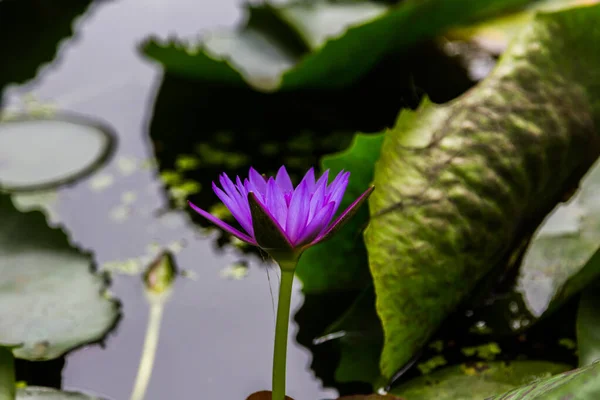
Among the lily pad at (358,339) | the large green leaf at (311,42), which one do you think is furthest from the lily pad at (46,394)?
the large green leaf at (311,42)

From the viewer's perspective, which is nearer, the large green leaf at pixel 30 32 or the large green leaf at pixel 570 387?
the large green leaf at pixel 570 387

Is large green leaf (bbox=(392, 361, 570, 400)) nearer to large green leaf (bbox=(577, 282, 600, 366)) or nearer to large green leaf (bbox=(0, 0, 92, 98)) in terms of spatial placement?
large green leaf (bbox=(577, 282, 600, 366))

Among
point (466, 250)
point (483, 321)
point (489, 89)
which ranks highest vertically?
point (489, 89)

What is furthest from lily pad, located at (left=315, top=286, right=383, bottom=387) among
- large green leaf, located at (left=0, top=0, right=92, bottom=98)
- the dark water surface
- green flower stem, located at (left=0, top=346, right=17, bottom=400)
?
large green leaf, located at (left=0, top=0, right=92, bottom=98)

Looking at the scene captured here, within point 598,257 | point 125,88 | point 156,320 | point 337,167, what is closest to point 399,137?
point 337,167

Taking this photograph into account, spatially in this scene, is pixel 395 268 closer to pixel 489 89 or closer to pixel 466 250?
pixel 466 250

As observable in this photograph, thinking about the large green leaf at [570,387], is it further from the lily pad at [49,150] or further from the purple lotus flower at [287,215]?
the lily pad at [49,150]
